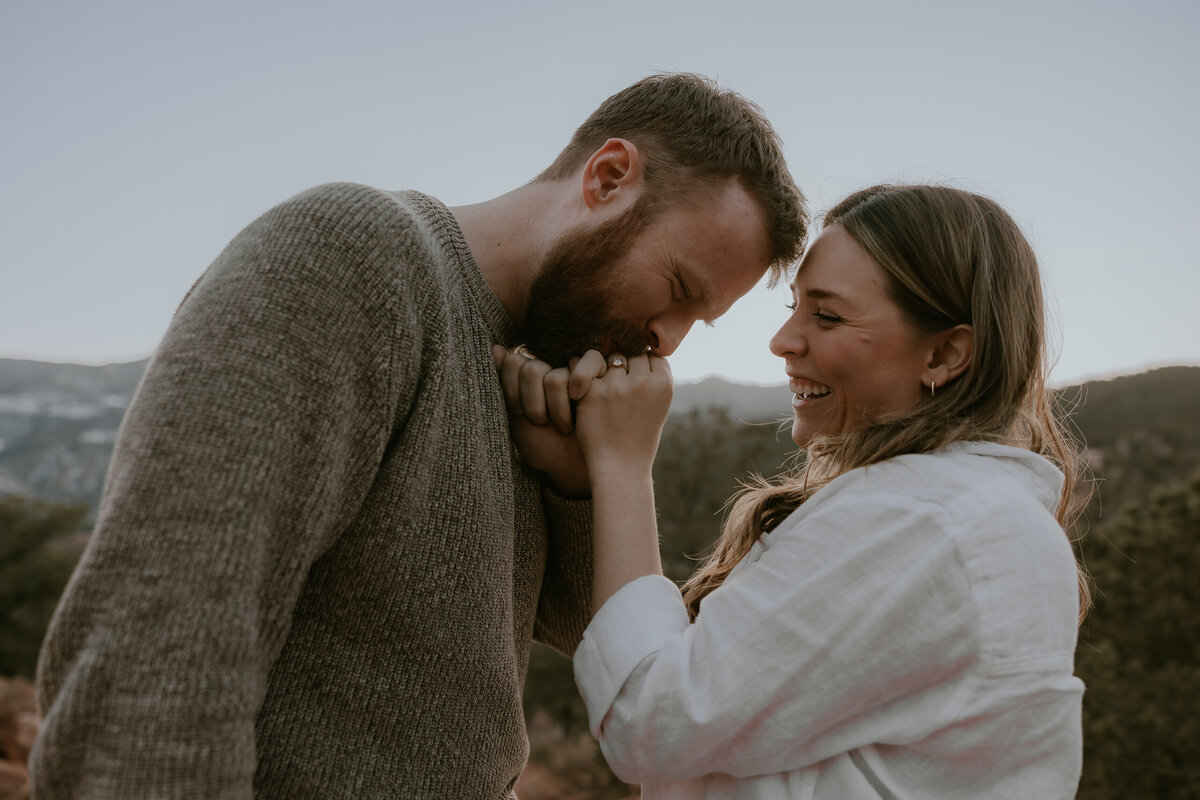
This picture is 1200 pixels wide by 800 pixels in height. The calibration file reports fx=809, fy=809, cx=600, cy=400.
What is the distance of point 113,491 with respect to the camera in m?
0.90

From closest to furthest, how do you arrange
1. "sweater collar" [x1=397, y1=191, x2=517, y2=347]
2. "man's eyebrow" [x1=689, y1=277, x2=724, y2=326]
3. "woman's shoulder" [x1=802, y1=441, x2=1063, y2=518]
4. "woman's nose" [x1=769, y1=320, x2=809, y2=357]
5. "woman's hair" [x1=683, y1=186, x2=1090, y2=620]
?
"woman's shoulder" [x1=802, y1=441, x2=1063, y2=518]
"sweater collar" [x1=397, y1=191, x2=517, y2=347]
"woman's hair" [x1=683, y1=186, x2=1090, y2=620]
"man's eyebrow" [x1=689, y1=277, x2=724, y2=326]
"woman's nose" [x1=769, y1=320, x2=809, y2=357]

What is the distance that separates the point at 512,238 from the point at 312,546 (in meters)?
0.81

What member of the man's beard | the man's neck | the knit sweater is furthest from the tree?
the knit sweater

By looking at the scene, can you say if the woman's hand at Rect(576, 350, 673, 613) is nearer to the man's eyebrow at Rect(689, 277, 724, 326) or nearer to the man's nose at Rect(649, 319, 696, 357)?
the man's nose at Rect(649, 319, 696, 357)

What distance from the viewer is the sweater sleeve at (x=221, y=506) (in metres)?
0.83

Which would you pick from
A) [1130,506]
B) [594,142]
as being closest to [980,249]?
[594,142]

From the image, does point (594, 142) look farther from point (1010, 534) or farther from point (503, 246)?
point (1010, 534)

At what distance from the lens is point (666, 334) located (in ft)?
5.68

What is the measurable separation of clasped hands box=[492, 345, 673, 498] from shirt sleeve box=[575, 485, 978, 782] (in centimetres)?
38

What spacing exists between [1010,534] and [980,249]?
71cm

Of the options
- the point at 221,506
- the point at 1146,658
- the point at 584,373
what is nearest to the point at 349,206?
the point at 221,506

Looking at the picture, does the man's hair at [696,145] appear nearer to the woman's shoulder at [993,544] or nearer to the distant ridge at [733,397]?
the woman's shoulder at [993,544]

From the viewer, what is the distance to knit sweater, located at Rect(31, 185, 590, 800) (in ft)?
2.77

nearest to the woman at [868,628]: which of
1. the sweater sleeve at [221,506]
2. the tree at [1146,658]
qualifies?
the sweater sleeve at [221,506]
